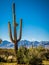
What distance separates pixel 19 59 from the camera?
88.4 ft

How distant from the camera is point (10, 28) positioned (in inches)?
1070

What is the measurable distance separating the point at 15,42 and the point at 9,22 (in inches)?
110

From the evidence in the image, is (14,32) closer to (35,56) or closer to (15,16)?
(15,16)

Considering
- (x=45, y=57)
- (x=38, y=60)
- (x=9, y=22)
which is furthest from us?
(x=45, y=57)

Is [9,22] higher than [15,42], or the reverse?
[9,22]

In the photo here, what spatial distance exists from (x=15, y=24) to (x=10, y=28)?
819 mm

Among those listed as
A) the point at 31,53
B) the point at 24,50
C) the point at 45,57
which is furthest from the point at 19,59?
the point at 45,57

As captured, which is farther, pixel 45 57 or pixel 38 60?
pixel 45 57

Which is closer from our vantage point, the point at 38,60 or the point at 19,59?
the point at 38,60

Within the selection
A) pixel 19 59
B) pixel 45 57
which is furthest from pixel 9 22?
pixel 45 57

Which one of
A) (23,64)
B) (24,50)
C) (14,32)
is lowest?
(23,64)

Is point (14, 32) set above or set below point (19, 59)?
above

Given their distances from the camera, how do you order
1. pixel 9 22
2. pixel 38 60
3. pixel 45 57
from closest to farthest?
pixel 38 60 → pixel 9 22 → pixel 45 57

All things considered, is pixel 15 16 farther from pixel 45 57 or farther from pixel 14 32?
pixel 45 57
